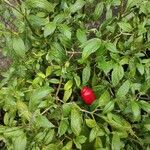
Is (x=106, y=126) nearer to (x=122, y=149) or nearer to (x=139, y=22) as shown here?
(x=122, y=149)

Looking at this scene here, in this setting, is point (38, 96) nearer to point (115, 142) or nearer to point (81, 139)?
point (81, 139)

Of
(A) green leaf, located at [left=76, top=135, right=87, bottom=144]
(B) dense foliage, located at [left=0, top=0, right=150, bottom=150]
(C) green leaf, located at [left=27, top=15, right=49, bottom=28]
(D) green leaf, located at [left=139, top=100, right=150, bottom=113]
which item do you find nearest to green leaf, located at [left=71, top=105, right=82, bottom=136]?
(B) dense foliage, located at [left=0, top=0, right=150, bottom=150]

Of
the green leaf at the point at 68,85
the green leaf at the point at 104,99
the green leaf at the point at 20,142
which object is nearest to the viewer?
the green leaf at the point at 20,142

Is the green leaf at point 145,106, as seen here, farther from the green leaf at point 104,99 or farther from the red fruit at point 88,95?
the red fruit at point 88,95

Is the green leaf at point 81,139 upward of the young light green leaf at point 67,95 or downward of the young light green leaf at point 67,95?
downward

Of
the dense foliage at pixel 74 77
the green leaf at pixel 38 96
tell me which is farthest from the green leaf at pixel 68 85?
the green leaf at pixel 38 96

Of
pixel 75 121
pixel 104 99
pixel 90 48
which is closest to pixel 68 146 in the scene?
pixel 75 121
